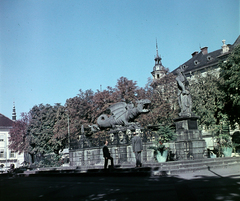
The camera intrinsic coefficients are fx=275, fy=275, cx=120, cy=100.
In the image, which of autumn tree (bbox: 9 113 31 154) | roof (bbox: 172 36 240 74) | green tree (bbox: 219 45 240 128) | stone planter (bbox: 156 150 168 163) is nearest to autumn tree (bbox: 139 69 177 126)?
green tree (bbox: 219 45 240 128)

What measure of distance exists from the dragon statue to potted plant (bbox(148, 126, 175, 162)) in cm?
351

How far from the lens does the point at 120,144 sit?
1731 cm

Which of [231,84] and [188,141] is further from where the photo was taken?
[231,84]

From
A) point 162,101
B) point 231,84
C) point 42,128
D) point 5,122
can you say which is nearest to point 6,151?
point 5,122

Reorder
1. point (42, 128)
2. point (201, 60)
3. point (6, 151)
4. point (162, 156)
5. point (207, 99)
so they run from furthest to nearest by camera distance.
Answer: point (6, 151), point (201, 60), point (42, 128), point (207, 99), point (162, 156)

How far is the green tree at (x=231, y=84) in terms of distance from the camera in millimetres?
30328

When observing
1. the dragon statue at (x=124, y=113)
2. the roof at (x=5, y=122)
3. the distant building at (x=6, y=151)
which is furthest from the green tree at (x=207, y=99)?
the roof at (x=5, y=122)

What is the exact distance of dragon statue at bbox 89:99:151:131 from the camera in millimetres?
17766

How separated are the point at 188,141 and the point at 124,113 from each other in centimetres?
544

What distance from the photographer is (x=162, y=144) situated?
13461 mm

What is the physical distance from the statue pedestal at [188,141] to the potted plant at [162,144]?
109cm

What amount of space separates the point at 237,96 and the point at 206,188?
2551cm

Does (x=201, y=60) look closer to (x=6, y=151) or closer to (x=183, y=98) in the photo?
(x=183, y=98)

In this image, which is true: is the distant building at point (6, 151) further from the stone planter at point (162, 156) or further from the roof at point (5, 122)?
the stone planter at point (162, 156)
